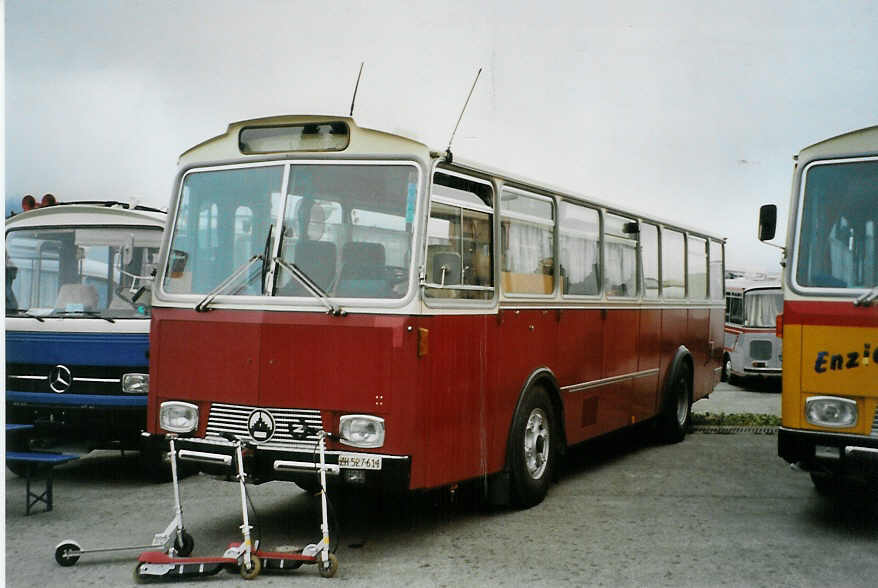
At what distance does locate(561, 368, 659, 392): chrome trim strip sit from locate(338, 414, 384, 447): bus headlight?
2828 millimetres

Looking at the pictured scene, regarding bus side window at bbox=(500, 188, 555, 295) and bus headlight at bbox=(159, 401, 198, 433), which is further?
bus side window at bbox=(500, 188, 555, 295)

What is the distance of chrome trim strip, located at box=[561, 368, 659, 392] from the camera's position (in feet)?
29.3

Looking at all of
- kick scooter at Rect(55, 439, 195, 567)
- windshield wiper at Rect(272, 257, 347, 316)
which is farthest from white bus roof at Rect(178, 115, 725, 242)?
kick scooter at Rect(55, 439, 195, 567)

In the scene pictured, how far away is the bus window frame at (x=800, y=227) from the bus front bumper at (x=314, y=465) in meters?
3.20

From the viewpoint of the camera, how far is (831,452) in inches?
269

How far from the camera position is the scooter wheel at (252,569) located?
19.3 ft

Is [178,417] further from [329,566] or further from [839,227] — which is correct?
[839,227]

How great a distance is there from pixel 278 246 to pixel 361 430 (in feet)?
4.52

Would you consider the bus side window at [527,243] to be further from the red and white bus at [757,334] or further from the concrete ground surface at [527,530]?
the red and white bus at [757,334]

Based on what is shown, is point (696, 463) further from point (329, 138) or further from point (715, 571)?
point (329, 138)

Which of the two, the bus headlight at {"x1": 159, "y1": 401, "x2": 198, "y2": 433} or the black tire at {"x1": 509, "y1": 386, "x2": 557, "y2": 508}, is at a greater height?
the bus headlight at {"x1": 159, "y1": 401, "x2": 198, "y2": 433}

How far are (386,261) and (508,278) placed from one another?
1.52m

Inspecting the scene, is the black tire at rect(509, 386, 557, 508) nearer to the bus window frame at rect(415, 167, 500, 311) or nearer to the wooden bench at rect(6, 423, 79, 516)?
the bus window frame at rect(415, 167, 500, 311)

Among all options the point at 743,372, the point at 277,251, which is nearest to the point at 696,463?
the point at 277,251
